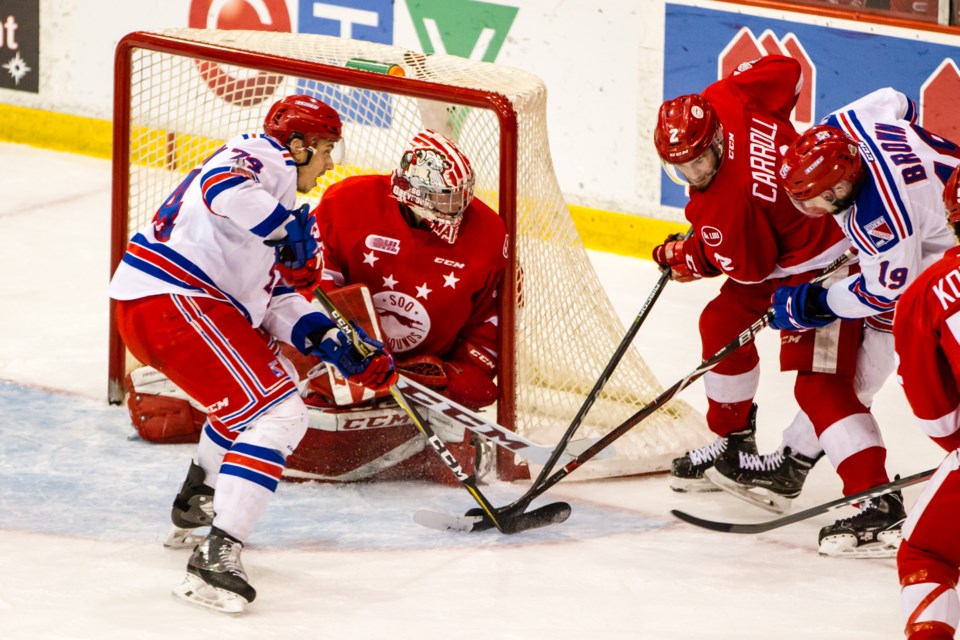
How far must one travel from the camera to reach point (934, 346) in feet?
9.21

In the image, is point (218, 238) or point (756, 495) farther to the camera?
point (756, 495)

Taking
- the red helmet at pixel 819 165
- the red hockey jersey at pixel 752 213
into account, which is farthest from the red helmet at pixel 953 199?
the red hockey jersey at pixel 752 213

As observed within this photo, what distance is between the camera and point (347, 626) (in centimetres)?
329

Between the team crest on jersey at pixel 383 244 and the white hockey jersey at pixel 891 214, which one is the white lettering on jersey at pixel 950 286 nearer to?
the white hockey jersey at pixel 891 214

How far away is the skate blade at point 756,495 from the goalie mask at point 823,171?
0.83m

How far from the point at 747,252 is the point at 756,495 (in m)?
0.65

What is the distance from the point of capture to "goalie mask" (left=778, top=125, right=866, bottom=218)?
3.40 metres

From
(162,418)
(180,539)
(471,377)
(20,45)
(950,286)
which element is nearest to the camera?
(950,286)

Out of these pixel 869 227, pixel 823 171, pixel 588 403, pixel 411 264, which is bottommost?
pixel 588 403

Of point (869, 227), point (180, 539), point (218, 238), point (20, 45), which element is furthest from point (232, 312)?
point (20, 45)

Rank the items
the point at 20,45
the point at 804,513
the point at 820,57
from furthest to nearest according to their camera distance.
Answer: the point at 20,45 → the point at 820,57 → the point at 804,513

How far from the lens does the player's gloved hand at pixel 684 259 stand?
3.92m

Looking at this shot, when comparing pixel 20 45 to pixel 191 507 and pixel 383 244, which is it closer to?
pixel 383 244

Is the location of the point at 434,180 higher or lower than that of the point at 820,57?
lower
